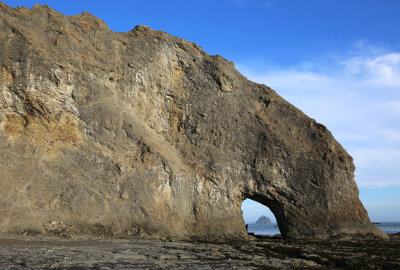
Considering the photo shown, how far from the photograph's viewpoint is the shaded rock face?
23406mm

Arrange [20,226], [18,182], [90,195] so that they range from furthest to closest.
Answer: [90,195] < [18,182] < [20,226]

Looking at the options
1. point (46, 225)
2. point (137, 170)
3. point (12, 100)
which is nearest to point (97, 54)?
point (12, 100)

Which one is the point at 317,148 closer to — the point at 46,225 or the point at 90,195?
the point at 90,195

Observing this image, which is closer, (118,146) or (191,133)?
(118,146)

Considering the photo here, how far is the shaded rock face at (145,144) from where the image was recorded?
23.4m

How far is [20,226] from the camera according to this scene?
20.7 m

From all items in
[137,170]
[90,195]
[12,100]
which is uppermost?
[12,100]

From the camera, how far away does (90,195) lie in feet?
78.4

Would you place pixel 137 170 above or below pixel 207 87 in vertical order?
below

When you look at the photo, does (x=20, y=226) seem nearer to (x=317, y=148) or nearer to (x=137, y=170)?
(x=137, y=170)

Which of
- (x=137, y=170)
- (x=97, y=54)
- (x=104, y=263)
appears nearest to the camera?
(x=104, y=263)

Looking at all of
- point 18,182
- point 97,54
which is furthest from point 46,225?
point 97,54

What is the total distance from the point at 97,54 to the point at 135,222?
13671 millimetres

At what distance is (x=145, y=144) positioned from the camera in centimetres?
2744
